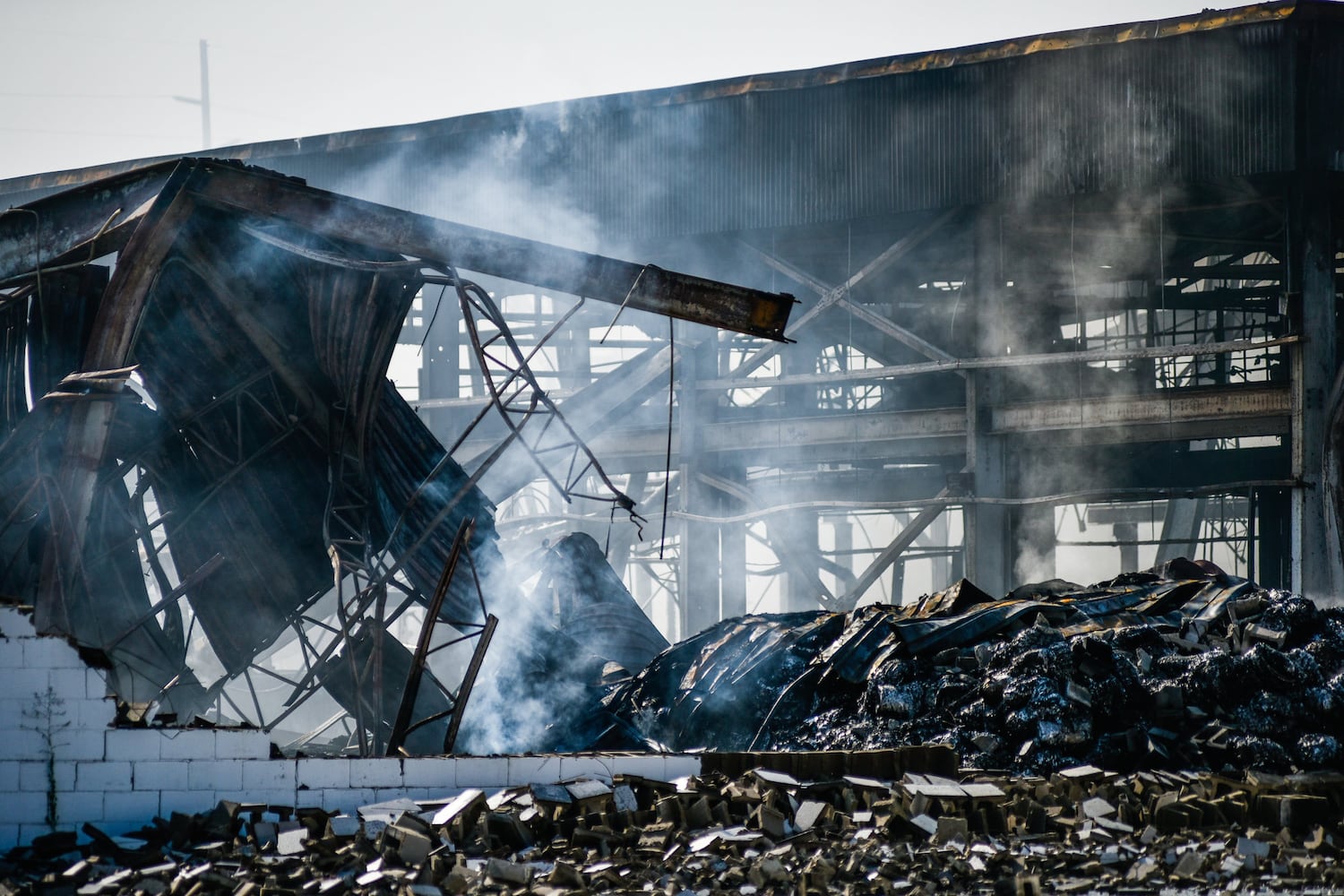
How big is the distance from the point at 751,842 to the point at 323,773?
7.58 ft

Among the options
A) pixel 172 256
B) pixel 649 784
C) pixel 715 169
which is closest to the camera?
pixel 649 784

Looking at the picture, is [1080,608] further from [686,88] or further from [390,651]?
[686,88]

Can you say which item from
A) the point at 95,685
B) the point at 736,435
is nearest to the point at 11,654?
the point at 95,685

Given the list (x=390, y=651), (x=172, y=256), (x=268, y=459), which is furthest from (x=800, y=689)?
(x=172, y=256)

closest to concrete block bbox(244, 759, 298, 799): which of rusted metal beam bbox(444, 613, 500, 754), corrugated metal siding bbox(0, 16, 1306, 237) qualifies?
rusted metal beam bbox(444, 613, 500, 754)

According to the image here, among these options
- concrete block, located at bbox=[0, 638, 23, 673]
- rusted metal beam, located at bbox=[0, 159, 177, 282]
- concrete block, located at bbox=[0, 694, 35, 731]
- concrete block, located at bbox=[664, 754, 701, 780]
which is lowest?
concrete block, located at bbox=[664, 754, 701, 780]

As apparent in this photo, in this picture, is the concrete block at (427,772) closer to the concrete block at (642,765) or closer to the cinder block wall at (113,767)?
the cinder block wall at (113,767)

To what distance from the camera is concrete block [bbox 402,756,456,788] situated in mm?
6488

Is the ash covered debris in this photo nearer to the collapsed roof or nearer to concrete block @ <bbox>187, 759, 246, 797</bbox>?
the collapsed roof

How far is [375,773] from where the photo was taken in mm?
6457

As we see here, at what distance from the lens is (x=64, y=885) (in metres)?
5.15

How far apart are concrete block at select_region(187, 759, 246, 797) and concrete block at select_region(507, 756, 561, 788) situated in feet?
4.61

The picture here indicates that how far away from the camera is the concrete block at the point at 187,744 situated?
6.32 metres

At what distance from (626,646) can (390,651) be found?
2206 millimetres
